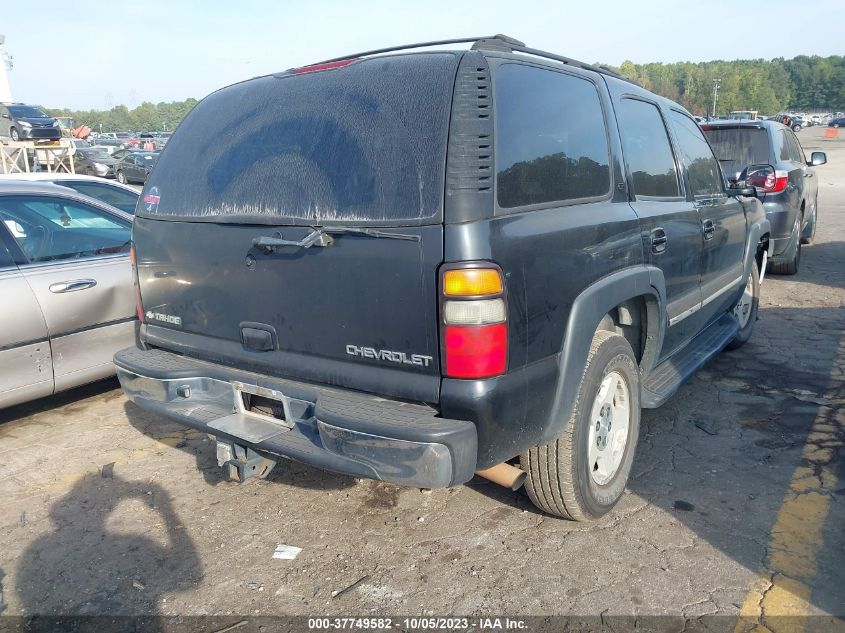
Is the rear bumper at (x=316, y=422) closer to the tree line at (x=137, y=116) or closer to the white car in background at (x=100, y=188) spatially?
the white car in background at (x=100, y=188)

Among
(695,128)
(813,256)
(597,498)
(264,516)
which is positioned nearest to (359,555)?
(264,516)

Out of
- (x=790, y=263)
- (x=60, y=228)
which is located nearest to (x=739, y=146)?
(x=790, y=263)

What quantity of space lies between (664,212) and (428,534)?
6.68ft

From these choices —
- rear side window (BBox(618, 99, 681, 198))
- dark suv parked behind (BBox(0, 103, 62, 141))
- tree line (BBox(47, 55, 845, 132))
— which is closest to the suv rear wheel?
rear side window (BBox(618, 99, 681, 198))

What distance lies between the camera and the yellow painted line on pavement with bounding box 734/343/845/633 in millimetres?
2561

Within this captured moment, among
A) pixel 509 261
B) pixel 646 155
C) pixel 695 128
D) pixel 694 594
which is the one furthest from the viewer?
pixel 695 128

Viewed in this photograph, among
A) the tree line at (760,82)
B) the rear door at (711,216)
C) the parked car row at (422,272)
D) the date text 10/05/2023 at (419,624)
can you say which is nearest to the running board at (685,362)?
the parked car row at (422,272)

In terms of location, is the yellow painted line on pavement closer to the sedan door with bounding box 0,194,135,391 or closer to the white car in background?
the sedan door with bounding box 0,194,135,391

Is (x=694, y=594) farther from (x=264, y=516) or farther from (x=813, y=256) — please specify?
(x=813, y=256)

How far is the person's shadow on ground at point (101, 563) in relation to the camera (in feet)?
9.09

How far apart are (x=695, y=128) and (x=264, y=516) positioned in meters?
3.71

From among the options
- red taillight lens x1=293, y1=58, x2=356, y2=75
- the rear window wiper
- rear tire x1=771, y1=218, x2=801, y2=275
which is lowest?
rear tire x1=771, y1=218, x2=801, y2=275

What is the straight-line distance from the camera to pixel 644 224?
339 cm

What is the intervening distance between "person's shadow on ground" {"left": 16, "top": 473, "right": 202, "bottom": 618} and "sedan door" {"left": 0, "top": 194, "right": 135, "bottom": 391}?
3.95 ft
